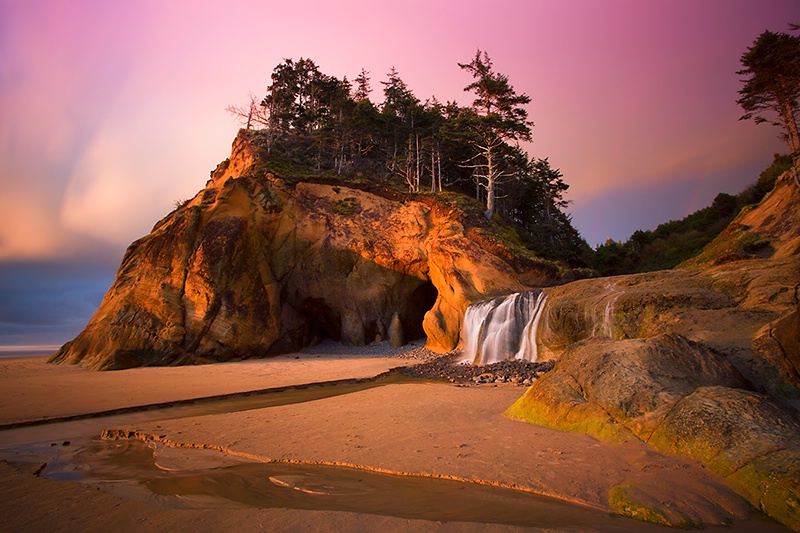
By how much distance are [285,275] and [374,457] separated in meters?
21.7

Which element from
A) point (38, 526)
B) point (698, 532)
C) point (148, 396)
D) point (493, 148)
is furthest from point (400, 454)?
point (493, 148)

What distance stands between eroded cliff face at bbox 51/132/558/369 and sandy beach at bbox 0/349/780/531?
10254 mm

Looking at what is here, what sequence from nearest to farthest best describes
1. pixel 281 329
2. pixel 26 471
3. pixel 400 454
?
pixel 26 471, pixel 400 454, pixel 281 329

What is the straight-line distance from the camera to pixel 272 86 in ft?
137

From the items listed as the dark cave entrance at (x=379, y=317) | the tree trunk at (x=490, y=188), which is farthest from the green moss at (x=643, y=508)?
the tree trunk at (x=490, y=188)

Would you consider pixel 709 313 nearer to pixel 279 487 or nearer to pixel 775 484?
pixel 775 484

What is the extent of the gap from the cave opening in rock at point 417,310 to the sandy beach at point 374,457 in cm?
1666

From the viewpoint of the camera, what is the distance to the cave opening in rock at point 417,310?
26422mm

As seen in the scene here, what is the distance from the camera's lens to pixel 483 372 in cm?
1302

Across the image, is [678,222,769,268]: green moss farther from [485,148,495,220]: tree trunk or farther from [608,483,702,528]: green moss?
[608,483,702,528]: green moss

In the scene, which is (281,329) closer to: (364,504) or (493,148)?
(493,148)

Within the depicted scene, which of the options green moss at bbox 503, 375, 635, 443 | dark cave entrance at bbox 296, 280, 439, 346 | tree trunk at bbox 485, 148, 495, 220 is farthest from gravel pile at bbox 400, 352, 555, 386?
tree trunk at bbox 485, 148, 495, 220

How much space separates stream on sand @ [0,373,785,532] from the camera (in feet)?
10.5

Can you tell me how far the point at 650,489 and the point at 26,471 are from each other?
252 inches
